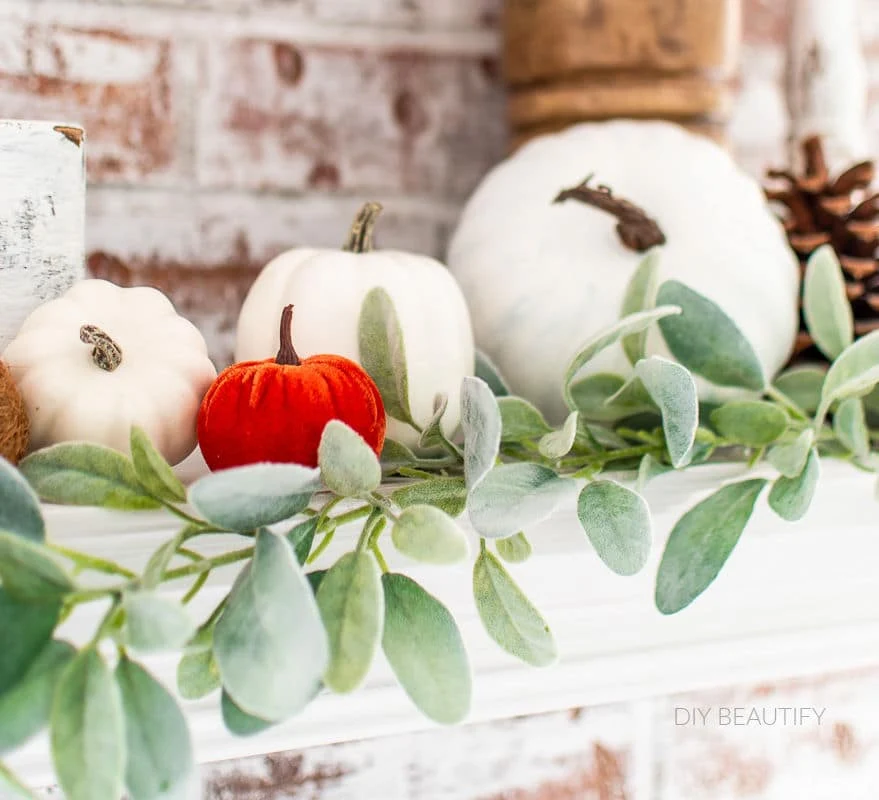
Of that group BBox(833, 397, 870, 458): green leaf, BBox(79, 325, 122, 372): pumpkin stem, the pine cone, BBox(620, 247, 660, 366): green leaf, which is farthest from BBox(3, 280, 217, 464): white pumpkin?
the pine cone

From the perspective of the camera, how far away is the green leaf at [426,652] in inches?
11.5

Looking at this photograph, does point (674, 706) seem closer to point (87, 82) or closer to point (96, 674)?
point (96, 674)

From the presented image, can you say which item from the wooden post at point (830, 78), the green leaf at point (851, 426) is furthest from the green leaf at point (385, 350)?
the wooden post at point (830, 78)

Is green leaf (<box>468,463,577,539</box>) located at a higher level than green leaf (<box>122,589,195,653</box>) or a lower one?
higher

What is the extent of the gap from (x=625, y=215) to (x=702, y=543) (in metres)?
0.23

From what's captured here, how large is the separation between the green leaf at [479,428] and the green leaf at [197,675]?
0.36ft

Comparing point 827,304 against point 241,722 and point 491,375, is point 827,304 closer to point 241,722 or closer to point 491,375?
point 491,375

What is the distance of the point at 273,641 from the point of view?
0.26 m

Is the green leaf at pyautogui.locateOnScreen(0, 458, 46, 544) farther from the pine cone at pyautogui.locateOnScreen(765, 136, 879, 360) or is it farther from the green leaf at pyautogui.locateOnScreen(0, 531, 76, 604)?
the pine cone at pyautogui.locateOnScreen(765, 136, 879, 360)

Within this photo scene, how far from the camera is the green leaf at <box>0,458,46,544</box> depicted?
0.28m

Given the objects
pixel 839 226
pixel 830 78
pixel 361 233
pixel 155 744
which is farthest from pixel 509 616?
pixel 830 78

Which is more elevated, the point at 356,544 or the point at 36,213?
the point at 36,213

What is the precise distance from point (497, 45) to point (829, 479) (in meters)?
0.52

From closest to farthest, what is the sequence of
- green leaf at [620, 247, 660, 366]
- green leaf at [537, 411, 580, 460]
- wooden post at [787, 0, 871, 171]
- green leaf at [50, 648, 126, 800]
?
green leaf at [50, 648, 126, 800] → green leaf at [537, 411, 580, 460] → green leaf at [620, 247, 660, 366] → wooden post at [787, 0, 871, 171]
